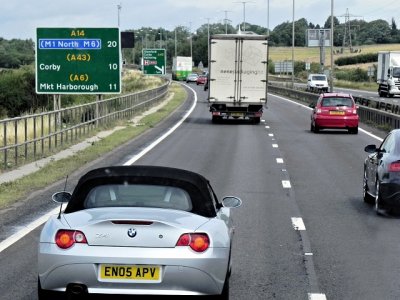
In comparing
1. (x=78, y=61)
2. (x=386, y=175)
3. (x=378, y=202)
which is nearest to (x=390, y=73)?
(x=78, y=61)

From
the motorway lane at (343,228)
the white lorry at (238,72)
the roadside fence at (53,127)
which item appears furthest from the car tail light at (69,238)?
the white lorry at (238,72)

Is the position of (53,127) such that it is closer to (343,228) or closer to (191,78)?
(343,228)

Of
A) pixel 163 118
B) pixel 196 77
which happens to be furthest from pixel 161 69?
pixel 196 77

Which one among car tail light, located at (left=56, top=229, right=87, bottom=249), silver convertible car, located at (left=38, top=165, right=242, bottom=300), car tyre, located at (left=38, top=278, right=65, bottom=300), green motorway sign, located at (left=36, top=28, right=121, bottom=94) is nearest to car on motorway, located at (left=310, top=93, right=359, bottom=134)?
green motorway sign, located at (left=36, top=28, right=121, bottom=94)

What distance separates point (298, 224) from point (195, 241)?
6.17 metres

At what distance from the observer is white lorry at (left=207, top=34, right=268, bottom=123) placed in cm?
4081

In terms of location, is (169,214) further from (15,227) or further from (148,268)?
(15,227)

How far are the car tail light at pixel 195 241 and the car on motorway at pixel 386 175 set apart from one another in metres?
7.08

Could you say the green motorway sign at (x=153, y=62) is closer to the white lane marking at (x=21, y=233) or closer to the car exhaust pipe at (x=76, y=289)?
the white lane marking at (x=21, y=233)

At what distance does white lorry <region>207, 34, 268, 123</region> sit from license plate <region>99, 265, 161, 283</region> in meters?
34.2

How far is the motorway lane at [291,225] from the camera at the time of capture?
8844 mm

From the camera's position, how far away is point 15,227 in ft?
40.7

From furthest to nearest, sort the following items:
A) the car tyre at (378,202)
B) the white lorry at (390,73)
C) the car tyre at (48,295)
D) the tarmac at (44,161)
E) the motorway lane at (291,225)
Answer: the white lorry at (390,73) → the tarmac at (44,161) → the car tyre at (378,202) → the motorway lane at (291,225) → the car tyre at (48,295)

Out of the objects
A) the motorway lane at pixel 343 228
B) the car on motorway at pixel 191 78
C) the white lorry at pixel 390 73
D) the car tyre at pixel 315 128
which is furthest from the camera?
the car on motorway at pixel 191 78
